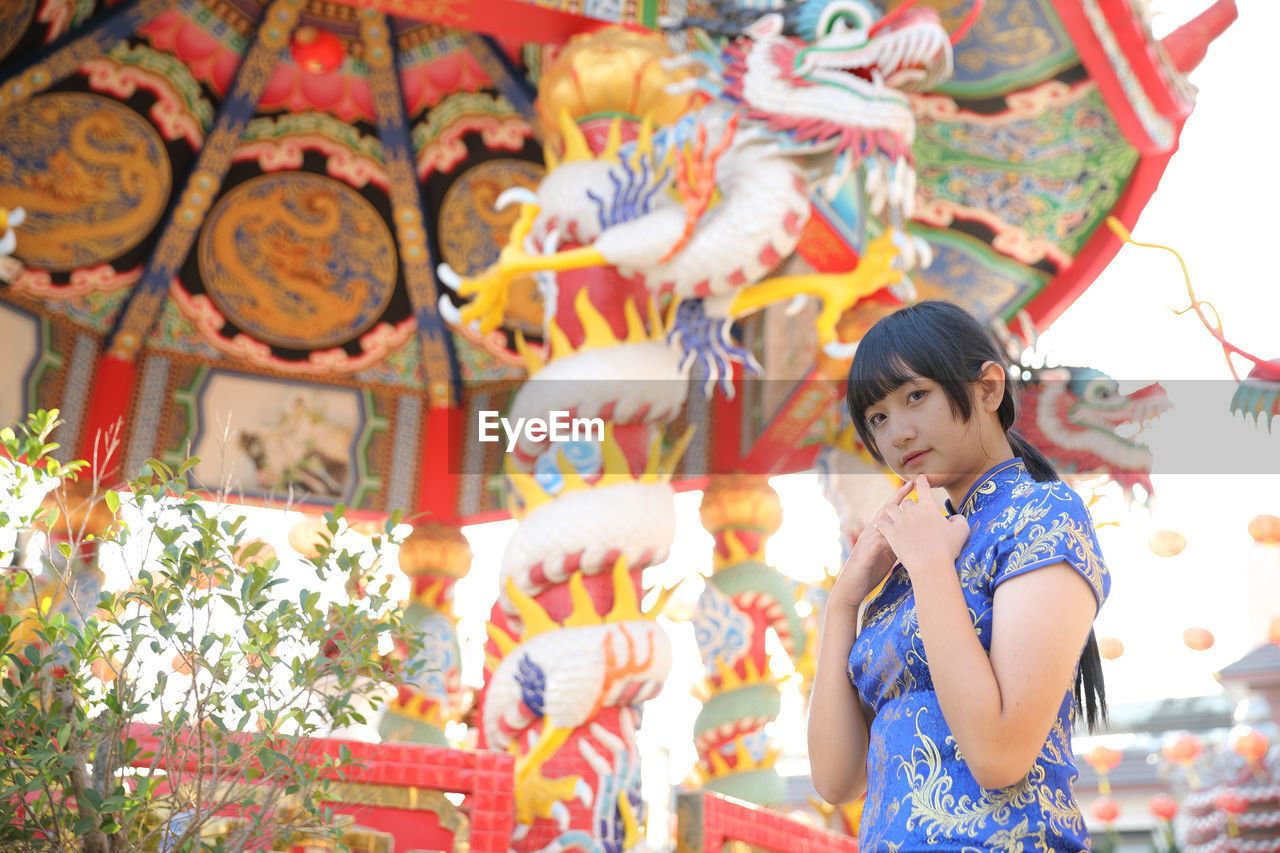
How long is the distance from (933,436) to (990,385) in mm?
89

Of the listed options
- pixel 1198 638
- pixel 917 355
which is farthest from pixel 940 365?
pixel 1198 638

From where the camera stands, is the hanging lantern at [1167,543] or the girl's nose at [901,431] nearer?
the girl's nose at [901,431]

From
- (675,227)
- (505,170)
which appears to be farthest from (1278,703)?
(675,227)

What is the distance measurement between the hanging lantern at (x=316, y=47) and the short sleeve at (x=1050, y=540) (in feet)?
19.5

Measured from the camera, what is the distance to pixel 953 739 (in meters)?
1.09

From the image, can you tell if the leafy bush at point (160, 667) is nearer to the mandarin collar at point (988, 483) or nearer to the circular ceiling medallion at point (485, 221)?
the mandarin collar at point (988, 483)

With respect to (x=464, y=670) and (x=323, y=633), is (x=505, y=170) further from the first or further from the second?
(x=323, y=633)

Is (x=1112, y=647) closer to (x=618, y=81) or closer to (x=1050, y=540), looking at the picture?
(x=618, y=81)

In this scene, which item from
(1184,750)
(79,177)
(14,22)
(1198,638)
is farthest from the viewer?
(1184,750)

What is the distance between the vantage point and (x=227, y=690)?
220 cm

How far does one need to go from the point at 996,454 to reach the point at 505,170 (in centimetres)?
574

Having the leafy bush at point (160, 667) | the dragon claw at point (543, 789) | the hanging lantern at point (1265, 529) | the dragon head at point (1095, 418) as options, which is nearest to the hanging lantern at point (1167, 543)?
the hanging lantern at point (1265, 529)

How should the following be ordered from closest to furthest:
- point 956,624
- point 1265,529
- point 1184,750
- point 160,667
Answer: point 956,624 < point 160,667 < point 1265,529 < point 1184,750

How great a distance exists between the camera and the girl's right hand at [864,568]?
1.30 metres
